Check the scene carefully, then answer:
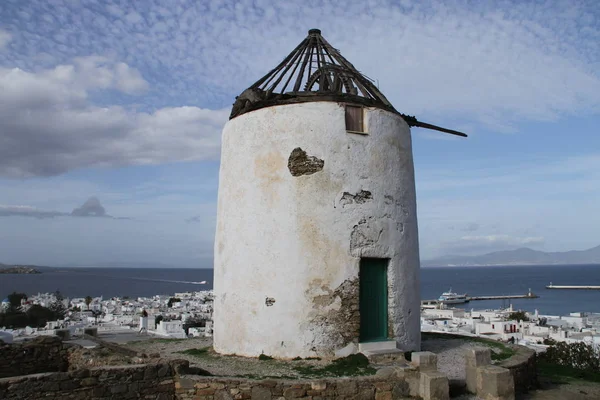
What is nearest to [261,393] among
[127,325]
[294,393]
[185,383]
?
[294,393]

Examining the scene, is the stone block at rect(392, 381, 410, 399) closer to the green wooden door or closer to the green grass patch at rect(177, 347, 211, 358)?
the green wooden door

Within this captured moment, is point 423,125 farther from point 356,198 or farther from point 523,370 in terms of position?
point 523,370

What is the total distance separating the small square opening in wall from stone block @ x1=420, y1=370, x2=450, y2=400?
494cm

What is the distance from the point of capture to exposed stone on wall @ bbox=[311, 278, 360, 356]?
9.66 metres

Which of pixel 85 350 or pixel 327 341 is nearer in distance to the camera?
pixel 327 341

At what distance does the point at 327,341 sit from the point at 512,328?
28.8 metres

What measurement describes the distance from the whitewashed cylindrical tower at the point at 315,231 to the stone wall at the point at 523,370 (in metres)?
2.10

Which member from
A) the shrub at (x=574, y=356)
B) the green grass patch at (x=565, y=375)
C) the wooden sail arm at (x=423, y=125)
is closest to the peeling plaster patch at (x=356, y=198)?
the wooden sail arm at (x=423, y=125)

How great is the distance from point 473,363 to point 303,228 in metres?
3.75

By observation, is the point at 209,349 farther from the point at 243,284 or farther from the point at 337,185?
the point at 337,185

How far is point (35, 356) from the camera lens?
10688 mm

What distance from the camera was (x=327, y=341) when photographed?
380 inches

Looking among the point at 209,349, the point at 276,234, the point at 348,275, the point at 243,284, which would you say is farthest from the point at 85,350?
the point at 348,275

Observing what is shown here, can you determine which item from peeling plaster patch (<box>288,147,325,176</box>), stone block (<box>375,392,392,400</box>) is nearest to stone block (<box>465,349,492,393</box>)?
stone block (<box>375,392,392,400</box>)
